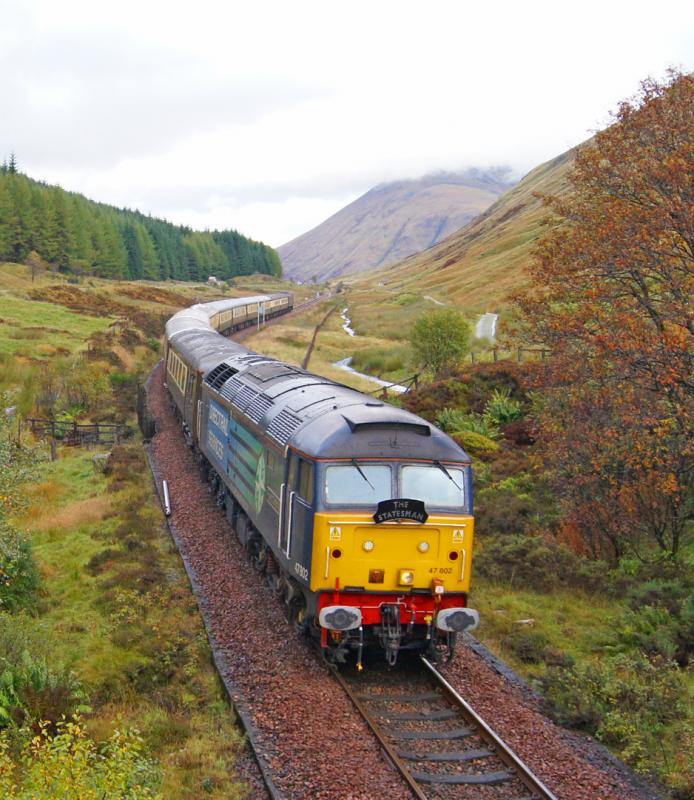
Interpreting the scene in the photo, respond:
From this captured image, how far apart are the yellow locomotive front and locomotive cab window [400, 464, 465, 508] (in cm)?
2

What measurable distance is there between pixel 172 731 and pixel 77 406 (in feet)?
96.8

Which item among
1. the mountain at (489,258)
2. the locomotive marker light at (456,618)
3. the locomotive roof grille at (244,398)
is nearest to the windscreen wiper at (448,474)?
the locomotive marker light at (456,618)

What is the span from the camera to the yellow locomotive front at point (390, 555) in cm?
1183

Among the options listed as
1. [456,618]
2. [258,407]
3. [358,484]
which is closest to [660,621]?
[456,618]

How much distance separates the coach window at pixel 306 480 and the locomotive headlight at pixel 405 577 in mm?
1769

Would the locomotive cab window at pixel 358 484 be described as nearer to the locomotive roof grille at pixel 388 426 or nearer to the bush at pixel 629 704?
the locomotive roof grille at pixel 388 426

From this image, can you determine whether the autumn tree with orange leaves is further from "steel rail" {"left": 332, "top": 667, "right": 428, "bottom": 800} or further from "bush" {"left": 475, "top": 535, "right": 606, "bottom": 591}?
"steel rail" {"left": 332, "top": 667, "right": 428, "bottom": 800}

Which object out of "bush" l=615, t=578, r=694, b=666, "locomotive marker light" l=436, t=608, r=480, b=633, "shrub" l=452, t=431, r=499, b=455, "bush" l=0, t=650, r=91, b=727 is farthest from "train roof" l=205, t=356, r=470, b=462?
"shrub" l=452, t=431, r=499, b=455

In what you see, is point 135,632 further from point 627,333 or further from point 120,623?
point 627,333

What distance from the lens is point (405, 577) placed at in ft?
39.4

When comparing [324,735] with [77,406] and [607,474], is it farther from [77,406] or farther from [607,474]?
[77,406]

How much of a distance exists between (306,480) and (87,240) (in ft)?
342

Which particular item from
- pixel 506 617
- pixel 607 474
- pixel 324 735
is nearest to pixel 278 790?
pixel 324 735

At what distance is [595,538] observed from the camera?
699 inches
